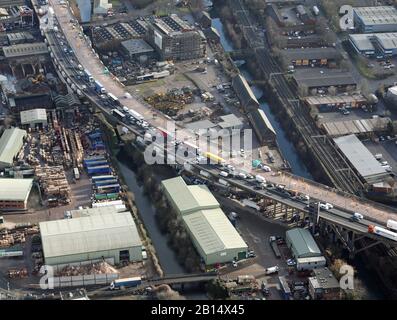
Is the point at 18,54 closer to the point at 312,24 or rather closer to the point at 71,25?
the point at 71,25

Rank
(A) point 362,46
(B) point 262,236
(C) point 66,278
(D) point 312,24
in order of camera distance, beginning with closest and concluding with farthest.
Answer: (C) point 66,278, (B) point 262,236, (A) point 362,46, (D) point 312,24

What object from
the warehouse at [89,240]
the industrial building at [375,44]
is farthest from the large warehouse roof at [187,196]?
the industrial building at [375,44]

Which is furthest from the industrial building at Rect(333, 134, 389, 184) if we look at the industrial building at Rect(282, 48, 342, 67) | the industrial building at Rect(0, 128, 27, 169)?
the industrial building at Rect(0, 128, 27, 169)

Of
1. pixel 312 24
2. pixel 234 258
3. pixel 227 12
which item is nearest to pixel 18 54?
pixel 227 12

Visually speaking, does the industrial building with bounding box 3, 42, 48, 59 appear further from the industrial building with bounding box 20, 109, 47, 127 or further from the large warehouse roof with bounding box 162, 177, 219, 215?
the large warehouse roof with bounding box 162, 177, 219, 215

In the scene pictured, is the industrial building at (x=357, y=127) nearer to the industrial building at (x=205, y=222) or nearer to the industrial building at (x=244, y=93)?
the industrial building at (x=244, y=93)

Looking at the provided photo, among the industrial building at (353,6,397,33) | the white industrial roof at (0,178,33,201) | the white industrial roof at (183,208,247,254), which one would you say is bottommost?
the white industrial roof at (183,208,247,254)
